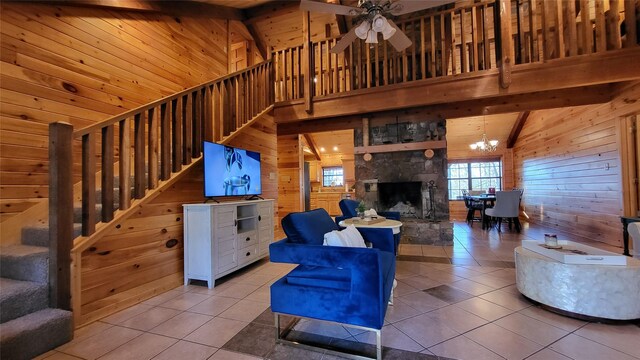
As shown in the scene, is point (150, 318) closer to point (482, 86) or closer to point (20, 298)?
point (20, 298)

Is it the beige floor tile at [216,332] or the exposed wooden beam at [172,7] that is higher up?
the exposed wooden beam at [172,7]

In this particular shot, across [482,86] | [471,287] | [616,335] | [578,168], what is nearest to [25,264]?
[471,287]

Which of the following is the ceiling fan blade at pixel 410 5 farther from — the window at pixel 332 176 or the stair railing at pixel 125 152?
the window at pixel 332 176

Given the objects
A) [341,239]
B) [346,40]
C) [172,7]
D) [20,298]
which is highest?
[172,7]

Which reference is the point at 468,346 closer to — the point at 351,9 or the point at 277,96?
the point at 351,9

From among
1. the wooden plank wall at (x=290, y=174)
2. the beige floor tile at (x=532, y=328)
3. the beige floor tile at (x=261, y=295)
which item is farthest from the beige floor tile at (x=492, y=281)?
the wooden plank wall at (x=290, y=174)

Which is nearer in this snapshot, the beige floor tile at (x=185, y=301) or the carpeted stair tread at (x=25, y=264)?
the carpeted stair tread at (x=25, y=264)

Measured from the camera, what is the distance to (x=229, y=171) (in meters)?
3.37

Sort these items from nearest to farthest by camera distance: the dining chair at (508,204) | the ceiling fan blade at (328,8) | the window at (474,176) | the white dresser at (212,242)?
1. the ceiling fan blade at (328,8)
2. the white dresser at (212,242)
3. the dining chair at (508,204)
4. the window at (474,176)

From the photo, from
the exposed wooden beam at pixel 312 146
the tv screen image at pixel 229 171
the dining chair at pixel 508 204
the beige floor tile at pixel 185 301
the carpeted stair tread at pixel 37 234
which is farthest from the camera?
the exposed wooden beam at pixel 312 146

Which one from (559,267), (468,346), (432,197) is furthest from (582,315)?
(432,197)

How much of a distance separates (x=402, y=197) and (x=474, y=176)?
451 cm

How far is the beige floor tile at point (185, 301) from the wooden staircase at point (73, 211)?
23.7 inches

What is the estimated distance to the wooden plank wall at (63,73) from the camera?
2.16 metres
